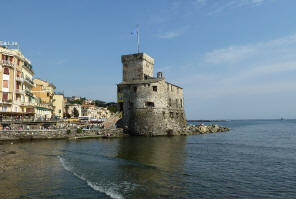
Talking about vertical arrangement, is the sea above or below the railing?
below

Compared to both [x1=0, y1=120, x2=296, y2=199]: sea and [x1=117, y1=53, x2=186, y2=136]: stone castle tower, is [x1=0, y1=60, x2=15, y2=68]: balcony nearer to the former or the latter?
[x1=117, y1=53, x2=186, y2=136]: stone castle tower

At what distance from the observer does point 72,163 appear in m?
18.7

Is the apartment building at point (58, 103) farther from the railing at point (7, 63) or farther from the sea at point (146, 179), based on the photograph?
the sea at point (146, 179)

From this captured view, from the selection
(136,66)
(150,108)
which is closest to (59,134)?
(150,108)

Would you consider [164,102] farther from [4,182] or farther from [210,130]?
[4,182]

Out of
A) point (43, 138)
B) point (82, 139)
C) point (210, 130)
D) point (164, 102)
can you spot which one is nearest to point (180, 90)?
point (164, 102)

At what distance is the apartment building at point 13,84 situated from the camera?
1501 inches

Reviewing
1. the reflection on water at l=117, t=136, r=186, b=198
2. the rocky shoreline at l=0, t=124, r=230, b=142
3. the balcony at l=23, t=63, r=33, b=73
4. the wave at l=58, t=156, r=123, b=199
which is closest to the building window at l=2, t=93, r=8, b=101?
the rocky shoreline at l=0, t=124, r=230, b=142

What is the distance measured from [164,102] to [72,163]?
29.7 m

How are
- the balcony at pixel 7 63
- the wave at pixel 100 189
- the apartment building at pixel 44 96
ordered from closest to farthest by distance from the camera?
the wave at pixel 100 189 < the balcony at pixel 7 63 < the apartment building at pixel 44 96

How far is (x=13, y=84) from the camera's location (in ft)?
130

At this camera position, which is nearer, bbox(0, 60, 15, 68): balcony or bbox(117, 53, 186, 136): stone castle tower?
bbox(0, 60, 15, 68): balcony

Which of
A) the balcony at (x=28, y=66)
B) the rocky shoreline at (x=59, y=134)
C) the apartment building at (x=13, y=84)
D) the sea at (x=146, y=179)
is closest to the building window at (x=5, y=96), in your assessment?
the apartment building at (x=13, y=84)

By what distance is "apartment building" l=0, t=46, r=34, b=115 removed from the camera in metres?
38.1
